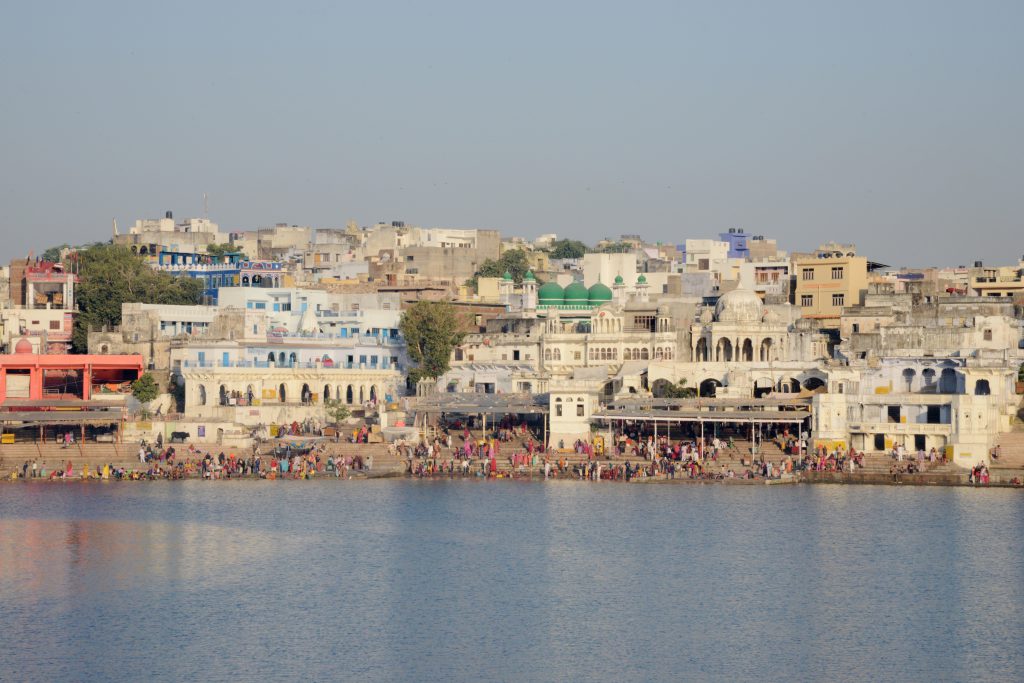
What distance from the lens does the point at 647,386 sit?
6122 centimetres

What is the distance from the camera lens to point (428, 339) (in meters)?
63.1

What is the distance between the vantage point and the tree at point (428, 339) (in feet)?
207

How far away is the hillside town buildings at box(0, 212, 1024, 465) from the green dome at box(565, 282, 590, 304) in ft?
0.24

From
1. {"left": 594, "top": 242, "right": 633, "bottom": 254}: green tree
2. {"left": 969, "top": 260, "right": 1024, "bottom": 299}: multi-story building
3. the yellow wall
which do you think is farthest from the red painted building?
{"left": 594, "top": 242, "right": 633, "bottom": 254}: green tree

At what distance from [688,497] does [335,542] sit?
1083cm

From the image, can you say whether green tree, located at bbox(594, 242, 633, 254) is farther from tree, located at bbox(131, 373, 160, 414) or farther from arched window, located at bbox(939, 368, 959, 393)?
arched window, located at bbox(939, 368, 959, 393)

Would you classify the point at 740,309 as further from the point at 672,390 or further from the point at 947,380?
the point at 947,380

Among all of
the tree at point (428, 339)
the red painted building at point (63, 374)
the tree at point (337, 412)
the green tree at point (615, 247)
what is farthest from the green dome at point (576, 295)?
the green tree at point (615, 247)

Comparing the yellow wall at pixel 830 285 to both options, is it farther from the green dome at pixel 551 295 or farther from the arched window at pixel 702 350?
the green dome at pixel 551 295

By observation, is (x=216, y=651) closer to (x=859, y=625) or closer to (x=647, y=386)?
(x=859, y=625)

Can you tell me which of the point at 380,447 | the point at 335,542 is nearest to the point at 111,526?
the point at 335,542

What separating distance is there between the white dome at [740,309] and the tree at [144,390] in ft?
62.9

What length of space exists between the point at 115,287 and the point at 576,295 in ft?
56.8

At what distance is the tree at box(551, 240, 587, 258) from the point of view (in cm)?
10951
